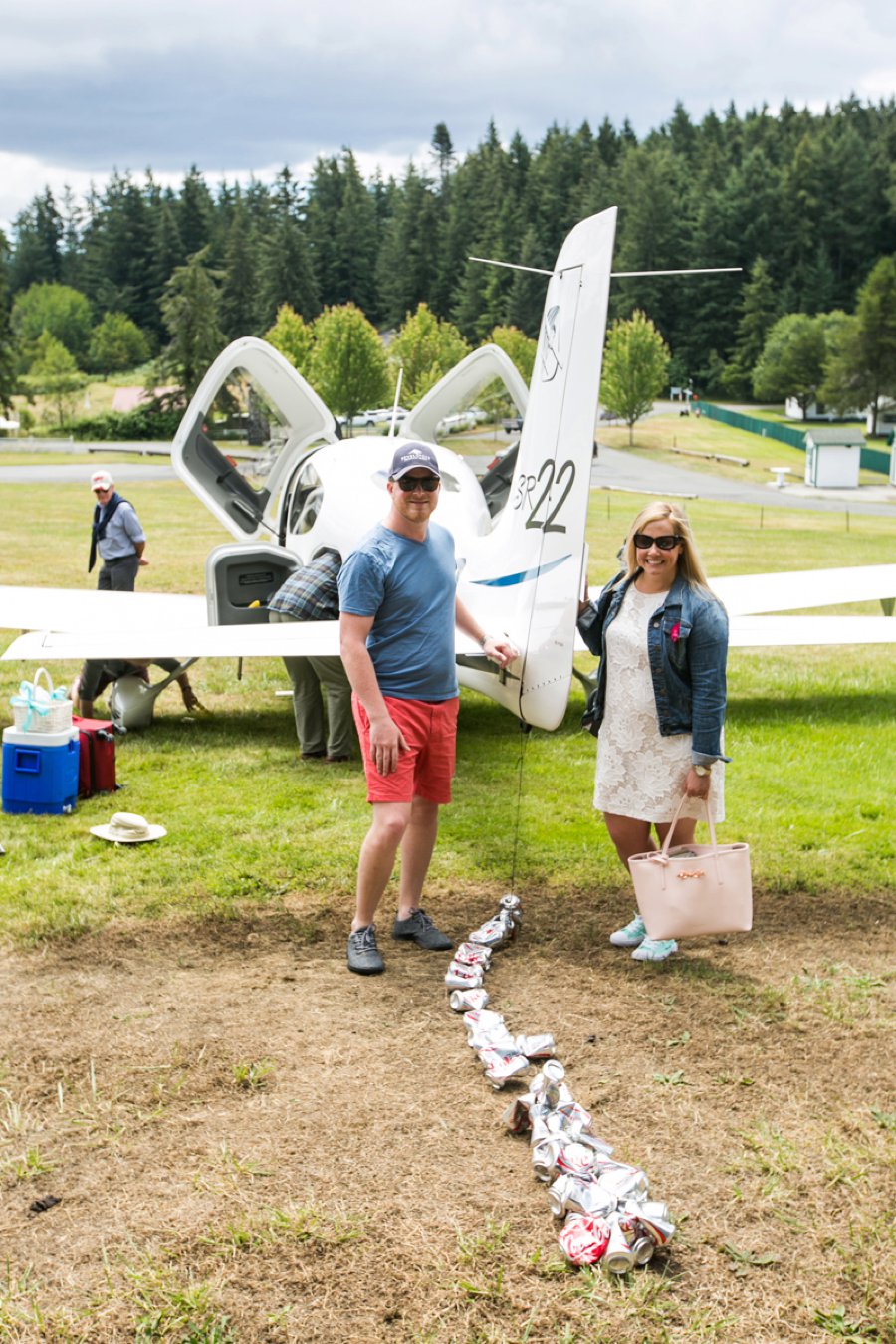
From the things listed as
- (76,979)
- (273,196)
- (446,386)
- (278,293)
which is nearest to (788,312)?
(278,293)

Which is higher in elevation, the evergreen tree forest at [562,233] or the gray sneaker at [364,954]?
the evergreen tree forest at [562,233]

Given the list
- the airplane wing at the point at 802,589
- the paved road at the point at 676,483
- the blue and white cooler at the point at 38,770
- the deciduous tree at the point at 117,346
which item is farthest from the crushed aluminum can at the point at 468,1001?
the deciduous tree at the point at 117,346

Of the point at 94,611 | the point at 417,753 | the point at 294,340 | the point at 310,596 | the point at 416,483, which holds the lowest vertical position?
the point at 94,611

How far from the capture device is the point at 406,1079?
3.57m

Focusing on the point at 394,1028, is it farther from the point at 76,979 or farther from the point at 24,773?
the point at 24,773

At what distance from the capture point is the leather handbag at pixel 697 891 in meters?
3.94

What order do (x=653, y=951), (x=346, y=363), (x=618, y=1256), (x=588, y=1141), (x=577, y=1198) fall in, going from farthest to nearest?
(x=346, y=363)
(x=653, y=951)
(x=588, y=1141)
(x=577, y=1198)
(x=618, y=1256)

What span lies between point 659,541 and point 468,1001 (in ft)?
5.47

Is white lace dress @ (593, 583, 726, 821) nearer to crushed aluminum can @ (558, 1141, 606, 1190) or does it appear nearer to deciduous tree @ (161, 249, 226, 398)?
crushed aluminum can @ (558, 1141, 606, 1190)

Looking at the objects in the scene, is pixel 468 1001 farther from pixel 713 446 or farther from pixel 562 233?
pixel 562 233

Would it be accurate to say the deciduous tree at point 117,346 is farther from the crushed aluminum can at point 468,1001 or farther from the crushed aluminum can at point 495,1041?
the crushed aluminum can at point 495,1041

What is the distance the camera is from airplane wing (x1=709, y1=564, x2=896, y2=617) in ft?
27.7

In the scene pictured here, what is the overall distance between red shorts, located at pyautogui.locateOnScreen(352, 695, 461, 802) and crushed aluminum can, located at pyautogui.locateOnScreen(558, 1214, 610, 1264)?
1652mm

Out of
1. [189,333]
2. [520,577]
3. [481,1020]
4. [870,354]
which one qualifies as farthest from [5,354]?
[481,1020]
